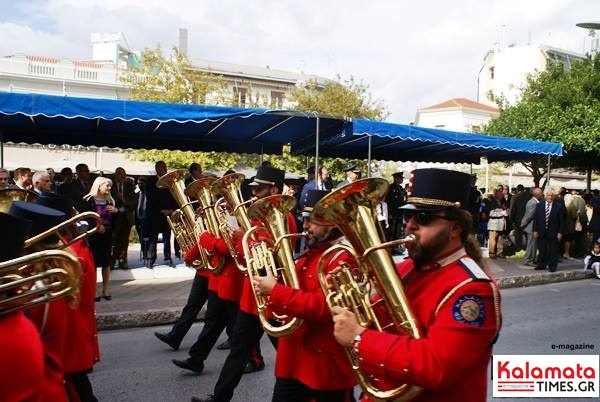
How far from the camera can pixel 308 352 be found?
322 centimetres

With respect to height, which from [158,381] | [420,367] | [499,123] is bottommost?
[158,381]

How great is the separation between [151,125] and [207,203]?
5.18 metres

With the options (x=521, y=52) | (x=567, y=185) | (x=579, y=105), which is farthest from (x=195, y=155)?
(x=521, y=52)

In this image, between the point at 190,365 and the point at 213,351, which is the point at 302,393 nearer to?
the point at 190,365

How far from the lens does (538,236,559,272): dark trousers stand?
12078 millimetres

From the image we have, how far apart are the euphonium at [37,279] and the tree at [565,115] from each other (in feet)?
60.4

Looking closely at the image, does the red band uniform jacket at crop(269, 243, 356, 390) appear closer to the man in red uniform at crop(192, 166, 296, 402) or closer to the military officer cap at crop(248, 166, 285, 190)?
the man in red uniform at crop(192, 166, 296, 402)

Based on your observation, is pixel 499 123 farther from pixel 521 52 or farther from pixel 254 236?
pixel 521 52

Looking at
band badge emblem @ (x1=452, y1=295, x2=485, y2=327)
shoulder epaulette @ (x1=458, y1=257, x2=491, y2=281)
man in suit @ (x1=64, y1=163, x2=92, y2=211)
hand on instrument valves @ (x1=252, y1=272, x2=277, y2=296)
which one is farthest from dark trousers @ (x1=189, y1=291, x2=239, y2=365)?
man in suit @ (x1=64, y1=163, x2=92, y2=211)

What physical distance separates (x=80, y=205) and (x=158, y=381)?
454cm

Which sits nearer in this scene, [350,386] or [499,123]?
[350,386]

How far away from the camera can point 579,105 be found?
738 inches

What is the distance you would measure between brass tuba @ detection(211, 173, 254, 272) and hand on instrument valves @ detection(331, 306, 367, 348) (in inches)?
99.2

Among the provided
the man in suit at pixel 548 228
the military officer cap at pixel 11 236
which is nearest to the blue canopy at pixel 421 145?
the man in suit at pixel 548 228
